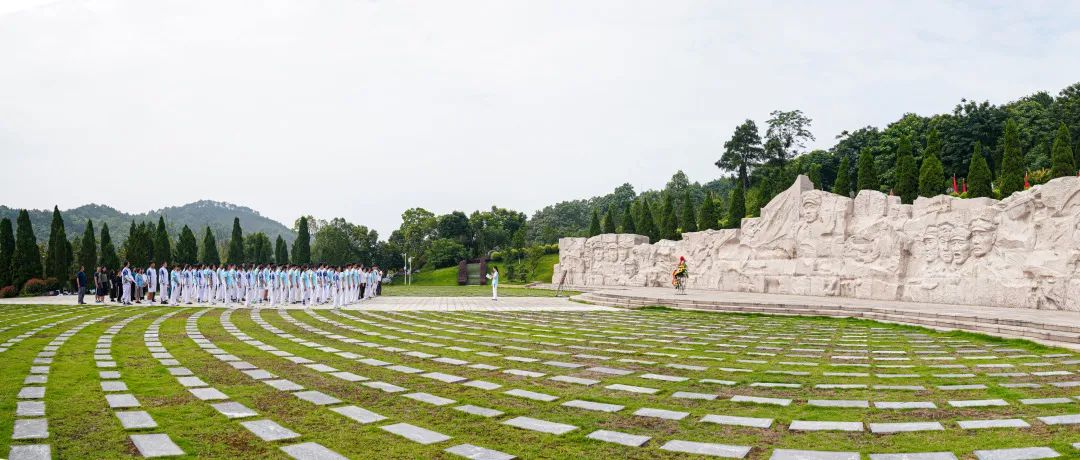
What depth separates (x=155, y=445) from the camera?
445 cm

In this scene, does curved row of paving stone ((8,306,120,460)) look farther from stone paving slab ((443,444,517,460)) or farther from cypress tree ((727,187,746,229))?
cypress tree ((727,187,746,229))

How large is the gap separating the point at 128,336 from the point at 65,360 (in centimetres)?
317

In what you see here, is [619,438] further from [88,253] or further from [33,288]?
[88,253]

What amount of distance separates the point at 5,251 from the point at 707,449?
139 ft

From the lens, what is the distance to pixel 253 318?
15820 millimetres

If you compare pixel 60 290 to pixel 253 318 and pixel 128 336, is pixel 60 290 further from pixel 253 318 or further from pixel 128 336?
pixel 128 336

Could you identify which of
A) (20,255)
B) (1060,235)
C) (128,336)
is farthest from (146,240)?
(1060,235)

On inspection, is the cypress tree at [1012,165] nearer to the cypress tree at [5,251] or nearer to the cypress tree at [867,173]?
the cypress tree at [867,173]

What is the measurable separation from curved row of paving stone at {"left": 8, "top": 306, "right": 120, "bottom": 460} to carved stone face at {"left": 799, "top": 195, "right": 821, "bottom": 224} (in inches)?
870

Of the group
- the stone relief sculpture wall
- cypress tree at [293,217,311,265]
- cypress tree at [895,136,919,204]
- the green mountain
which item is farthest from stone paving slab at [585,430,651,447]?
the green mountain

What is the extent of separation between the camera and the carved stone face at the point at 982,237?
670 inches

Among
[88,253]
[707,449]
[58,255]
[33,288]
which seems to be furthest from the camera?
[88,253]

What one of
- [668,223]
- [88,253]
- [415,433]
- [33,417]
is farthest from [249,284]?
[668,223]

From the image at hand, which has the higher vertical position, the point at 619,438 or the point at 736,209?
the point at 736,209
